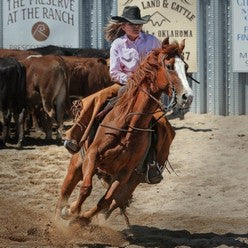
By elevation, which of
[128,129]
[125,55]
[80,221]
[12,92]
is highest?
[125,55]

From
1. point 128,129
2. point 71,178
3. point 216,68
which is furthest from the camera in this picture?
point 216,68

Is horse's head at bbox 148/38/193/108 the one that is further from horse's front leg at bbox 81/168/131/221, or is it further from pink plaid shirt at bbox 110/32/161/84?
horse's front leg at bbox 81/168/131/221

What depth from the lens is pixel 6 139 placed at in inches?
585

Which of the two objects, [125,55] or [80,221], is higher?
[125,55]

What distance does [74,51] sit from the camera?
18.0m

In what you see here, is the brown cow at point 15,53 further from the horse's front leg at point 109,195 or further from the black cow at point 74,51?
the horse's front leg at point 109,195

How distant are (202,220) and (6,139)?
6230mm

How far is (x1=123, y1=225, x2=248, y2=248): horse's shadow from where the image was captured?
7.87m

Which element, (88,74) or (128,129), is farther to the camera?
(88,74)

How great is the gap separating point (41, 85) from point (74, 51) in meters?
2.68

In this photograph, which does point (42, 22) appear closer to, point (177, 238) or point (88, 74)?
point (88, 74)

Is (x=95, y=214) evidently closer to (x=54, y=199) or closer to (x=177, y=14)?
(x=54, y=199)

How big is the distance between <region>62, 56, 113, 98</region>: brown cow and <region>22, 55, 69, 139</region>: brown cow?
2.81ft

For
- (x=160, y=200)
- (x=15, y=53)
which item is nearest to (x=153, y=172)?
(x=160, y=200)
